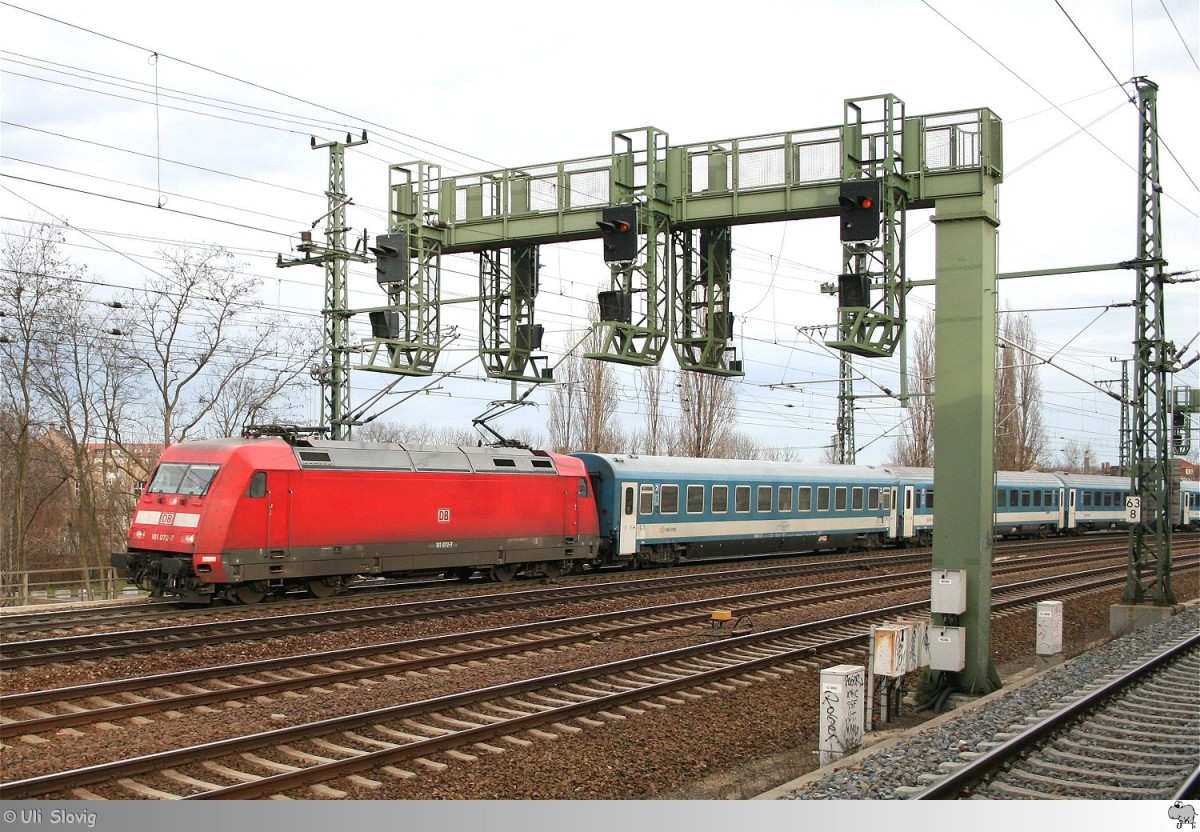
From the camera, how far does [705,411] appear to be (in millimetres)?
48719

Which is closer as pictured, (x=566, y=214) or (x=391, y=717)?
(x=391, y=717)

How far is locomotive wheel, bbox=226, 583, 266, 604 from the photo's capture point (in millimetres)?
18578

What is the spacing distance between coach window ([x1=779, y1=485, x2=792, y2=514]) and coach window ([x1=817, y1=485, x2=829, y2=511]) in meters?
1.72

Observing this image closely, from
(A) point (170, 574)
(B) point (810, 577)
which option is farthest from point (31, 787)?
(B) point (810, 577)

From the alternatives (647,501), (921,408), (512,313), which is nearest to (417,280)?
(512,313)

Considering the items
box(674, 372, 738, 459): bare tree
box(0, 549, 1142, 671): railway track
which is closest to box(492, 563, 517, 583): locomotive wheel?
box(0, 549, 1142, 671): railway track

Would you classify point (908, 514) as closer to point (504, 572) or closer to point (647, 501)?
point (647, 501)

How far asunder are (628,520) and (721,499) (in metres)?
3.99

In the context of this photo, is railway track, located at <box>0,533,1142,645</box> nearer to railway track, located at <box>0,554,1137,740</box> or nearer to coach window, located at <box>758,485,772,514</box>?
railway track, located at <box>0,554,1137,740</box>

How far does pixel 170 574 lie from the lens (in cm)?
1766

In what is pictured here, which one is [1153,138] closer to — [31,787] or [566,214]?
[566,214]

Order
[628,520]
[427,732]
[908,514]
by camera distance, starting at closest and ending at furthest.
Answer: [427,732] → [628,520] → [908,514]

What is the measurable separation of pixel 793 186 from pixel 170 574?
11757 millimetres

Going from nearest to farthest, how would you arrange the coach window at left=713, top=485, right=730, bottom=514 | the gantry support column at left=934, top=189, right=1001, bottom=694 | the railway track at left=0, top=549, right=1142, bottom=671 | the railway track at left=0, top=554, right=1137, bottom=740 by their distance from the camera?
the railway track at left=0, top=554, right=1137, bottom=740 → the gantry support column at left=934, top=189, right=1001, bottom=694 → the railway track at left=0, top=549, right=1142, bottom=671 → the coach window at left=713, top=485, right=730, bottom=514
